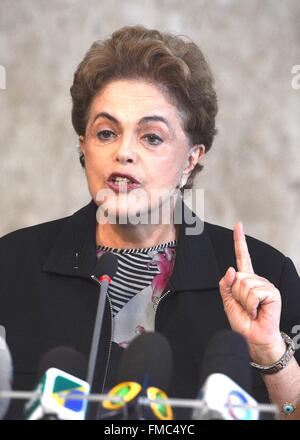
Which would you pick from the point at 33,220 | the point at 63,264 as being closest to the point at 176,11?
the point at 33,220

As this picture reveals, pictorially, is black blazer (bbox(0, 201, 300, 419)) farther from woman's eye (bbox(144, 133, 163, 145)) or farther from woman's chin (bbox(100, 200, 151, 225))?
woman's eye (bbox(144, 133, 163, 145))

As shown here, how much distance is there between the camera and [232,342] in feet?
3.25

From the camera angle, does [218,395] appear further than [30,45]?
No

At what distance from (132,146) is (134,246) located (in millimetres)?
257

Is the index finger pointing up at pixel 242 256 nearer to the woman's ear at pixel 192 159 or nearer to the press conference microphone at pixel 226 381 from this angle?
the woman's ear at pixel 192 159

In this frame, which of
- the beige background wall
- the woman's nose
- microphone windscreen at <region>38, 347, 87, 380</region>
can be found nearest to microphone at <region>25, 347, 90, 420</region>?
microphone windscreen at <region>38, 347, 87, 380</region>

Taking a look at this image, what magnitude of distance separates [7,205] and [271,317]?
1.29m

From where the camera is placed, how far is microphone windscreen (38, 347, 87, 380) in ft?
3.35

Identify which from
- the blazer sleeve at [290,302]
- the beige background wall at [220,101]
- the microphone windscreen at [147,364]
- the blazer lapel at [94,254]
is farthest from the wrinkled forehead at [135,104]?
the microphone windscreen at [147,364]

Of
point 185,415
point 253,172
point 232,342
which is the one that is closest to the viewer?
point 232,342

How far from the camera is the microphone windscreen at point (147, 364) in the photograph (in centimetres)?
95

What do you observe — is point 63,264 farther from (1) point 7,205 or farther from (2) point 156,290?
(1) point 7,205

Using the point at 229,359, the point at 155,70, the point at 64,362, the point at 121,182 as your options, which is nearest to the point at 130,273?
the point at 121,182

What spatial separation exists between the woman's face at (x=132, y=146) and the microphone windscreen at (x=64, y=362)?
2.00ft
